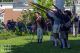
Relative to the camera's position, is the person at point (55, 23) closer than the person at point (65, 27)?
No

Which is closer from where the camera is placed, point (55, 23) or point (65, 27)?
point (65, 27)

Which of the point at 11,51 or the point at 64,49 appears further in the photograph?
the point at 64,49

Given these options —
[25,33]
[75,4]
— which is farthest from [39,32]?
[75,4]

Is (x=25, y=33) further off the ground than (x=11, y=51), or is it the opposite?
(x=11, y=51)

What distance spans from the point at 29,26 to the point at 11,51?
24.6 meters

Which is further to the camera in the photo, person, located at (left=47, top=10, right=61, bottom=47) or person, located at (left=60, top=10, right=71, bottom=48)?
person, located at (left=47, top=10, right=61, bottom=47)

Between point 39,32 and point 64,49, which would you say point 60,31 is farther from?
point 39,32

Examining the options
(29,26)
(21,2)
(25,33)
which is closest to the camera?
(25,33)

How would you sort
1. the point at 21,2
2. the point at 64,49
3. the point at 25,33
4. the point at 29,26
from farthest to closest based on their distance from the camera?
the point at 21,2 → the point at 29,26 → the point at 25,33 → the point at 64,49

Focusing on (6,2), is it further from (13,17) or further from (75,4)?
(75,4)

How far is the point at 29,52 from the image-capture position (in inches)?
662

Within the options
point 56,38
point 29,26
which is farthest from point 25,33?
point 56,38

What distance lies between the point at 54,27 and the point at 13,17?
4028 centimetres

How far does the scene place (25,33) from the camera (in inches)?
1473
